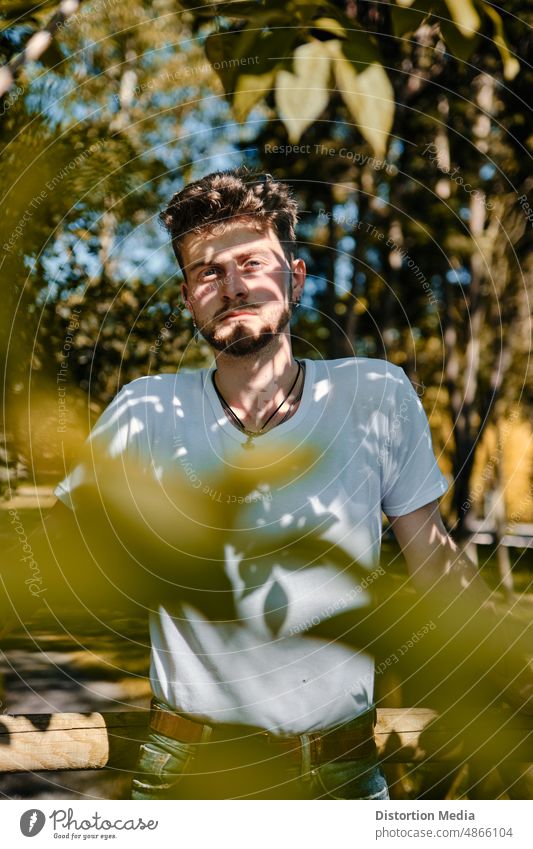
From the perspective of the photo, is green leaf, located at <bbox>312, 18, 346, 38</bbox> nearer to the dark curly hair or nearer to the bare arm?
the dark curly hair

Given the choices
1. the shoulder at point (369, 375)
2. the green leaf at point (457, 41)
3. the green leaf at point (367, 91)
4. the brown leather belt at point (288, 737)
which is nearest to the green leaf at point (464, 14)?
the green leaf at point (457, 41)

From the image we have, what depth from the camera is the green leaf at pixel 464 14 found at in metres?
1.24

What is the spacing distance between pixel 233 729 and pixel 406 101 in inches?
166

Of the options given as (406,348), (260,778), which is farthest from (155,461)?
(406,348)

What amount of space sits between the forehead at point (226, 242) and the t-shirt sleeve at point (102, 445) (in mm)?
408

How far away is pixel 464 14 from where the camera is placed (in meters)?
1.23

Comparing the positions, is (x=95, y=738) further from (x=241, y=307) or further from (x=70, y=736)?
(x=241, y=307)

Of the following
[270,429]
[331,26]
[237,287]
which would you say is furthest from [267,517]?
[331,26]

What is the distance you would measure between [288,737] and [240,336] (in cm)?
101

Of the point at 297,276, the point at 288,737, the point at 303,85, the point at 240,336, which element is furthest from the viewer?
the point at 297,276

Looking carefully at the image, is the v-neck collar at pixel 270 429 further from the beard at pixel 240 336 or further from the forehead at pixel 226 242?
the forehead at pixel 226 242

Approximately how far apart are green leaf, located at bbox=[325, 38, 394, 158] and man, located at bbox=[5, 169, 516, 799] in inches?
34.6

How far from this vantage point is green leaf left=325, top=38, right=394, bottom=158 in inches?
47.9
